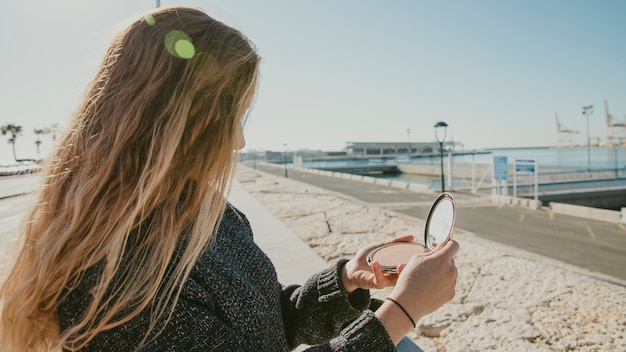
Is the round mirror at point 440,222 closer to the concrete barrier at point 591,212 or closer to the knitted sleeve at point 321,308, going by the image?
the knitted sleeve at point 321,308

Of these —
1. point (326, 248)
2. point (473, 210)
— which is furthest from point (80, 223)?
point (473, 210)

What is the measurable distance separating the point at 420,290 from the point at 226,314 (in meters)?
0.49

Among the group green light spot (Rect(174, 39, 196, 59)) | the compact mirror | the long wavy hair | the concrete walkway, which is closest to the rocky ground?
the concrete walkway

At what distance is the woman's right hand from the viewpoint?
0.91 meters

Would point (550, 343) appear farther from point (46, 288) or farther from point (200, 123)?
point (46, 288)

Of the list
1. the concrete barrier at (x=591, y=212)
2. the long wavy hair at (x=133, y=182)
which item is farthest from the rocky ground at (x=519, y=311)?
the concrete barrier at (x=591, y=212)

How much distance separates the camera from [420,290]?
3.03ft

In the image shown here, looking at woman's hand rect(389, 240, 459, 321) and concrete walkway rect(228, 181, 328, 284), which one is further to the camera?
concrete walkway rect(228, 181, 328, 284)

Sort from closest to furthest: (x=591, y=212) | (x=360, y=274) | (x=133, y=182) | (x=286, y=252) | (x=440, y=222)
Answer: (x=133, y=182)
(x=440, y=222)
(x=360, y=274)
(x=286, y=252)
(x=591, y=212)

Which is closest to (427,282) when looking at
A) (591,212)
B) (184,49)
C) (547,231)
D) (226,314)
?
(226,314)

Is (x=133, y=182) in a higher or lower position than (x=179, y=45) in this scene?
lower

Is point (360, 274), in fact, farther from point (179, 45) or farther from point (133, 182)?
point (179, 45)

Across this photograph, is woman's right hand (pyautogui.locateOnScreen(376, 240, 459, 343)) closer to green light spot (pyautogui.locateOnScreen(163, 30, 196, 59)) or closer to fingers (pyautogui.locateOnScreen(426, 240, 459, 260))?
fingers (pyautogui.locateOnScreen(426, 240, 459, 260))

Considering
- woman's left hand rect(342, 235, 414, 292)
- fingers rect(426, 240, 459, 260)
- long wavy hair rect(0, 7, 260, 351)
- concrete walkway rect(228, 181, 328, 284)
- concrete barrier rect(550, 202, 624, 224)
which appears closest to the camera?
long wavy hair rect(0, 7, 260, 351)
